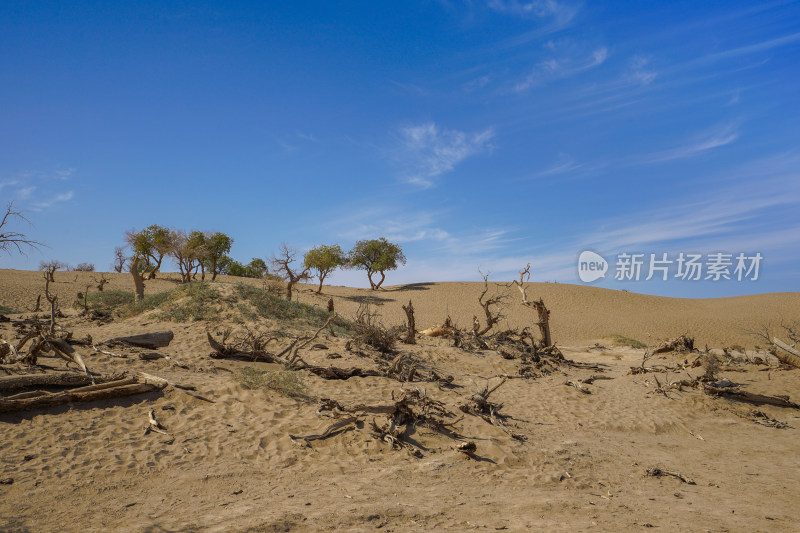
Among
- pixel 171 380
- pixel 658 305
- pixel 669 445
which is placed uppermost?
pixel 658 305

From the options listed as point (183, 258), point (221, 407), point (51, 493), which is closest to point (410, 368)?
point (221, 407)

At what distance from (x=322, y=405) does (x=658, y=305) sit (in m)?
A: 41.7

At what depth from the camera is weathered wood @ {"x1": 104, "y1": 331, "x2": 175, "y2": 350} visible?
36.0 ft

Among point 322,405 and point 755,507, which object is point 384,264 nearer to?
point 322,405

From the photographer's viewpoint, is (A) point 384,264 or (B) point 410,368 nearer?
(B) point 410,368

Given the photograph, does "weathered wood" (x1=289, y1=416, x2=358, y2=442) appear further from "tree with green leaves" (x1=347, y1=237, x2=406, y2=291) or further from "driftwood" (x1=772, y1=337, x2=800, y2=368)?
"tree with green leaves" (x1=347, y1=237, x2=406, y2=291)

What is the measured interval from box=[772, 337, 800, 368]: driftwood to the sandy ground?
7.48 ft

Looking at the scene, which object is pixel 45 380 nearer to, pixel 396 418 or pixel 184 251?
pixel 396 418

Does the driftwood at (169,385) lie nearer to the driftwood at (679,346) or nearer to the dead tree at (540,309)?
the dead tree at (540,309)

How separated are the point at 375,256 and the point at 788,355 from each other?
34775 millimetres

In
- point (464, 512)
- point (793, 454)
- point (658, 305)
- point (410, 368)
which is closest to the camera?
point (464, 512)

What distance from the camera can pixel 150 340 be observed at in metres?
11.2

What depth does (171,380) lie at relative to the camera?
26.5 feet

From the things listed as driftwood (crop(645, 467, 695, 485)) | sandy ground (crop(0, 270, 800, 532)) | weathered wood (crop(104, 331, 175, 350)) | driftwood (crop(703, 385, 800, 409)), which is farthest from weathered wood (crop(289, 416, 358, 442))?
driftwood (crop(703, 385, 800, 409))
